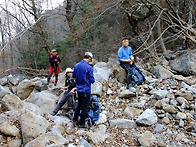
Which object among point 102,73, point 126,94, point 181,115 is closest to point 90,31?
point 102,73

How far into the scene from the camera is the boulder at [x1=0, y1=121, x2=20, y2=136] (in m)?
3.27

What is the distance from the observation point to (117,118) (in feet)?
15.4

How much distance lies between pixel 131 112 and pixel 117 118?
1.41 feet

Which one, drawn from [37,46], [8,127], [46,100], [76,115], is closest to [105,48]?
[37,46]

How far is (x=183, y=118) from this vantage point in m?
4.27

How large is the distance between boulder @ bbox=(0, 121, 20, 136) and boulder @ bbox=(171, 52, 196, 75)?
21.3ft

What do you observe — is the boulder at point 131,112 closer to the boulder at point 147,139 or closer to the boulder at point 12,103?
the boulder at point 147,139

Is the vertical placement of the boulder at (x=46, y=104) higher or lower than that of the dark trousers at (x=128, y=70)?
lower

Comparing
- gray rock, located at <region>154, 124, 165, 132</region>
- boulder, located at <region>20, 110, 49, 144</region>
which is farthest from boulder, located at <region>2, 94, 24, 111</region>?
gray rock, located at <region>154, 124, 165, 132</region>

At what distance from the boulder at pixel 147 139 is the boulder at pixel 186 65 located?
4185mm

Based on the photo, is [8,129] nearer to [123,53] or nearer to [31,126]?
[31,126]

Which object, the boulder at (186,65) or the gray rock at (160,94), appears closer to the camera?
the gray rock at (160,94)

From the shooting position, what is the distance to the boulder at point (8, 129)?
3.27 m

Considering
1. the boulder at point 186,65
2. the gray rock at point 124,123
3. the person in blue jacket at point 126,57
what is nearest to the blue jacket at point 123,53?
the person in blue jacket at point 126,57
